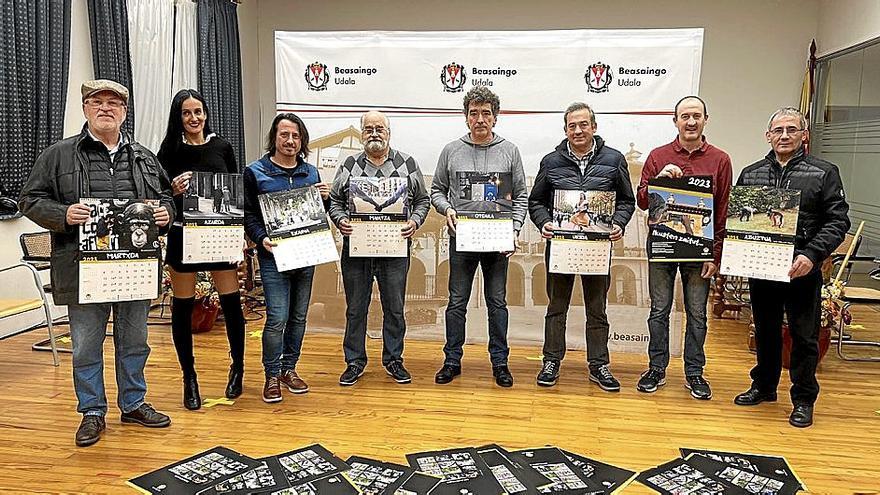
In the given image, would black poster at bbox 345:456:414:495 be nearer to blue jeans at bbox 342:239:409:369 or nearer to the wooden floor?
the wooden floor

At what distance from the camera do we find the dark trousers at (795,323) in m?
3.46

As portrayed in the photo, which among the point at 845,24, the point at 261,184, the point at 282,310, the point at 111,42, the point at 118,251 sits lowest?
the point at 282,310

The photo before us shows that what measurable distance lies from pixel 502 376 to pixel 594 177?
1.22 meters

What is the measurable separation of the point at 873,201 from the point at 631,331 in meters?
3.05

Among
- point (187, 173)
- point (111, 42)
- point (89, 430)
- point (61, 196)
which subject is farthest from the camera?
point (111, 42)

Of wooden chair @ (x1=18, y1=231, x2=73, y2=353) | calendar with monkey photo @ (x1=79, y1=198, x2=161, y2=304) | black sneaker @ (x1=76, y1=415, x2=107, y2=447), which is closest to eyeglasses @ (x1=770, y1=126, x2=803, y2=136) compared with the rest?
calendar with monkey photo @ (x1=79, y1=198, x2=161, y2=304)

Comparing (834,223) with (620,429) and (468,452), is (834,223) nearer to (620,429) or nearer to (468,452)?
(620,429)

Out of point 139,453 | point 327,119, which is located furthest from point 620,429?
point 327,119

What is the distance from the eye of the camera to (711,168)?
3680mm

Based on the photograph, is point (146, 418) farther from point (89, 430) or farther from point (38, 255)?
point (38, 255)

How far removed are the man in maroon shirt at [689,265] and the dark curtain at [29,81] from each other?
3.91 meters

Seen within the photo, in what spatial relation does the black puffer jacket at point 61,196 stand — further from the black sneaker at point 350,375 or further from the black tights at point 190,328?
the black sneaker at point 350,375

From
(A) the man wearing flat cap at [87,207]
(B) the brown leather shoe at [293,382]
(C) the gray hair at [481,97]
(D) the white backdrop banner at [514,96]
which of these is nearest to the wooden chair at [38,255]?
(A) the man wearing flat cap at [87,207]

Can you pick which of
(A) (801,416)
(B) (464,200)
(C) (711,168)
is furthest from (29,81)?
(A) (801,416)
